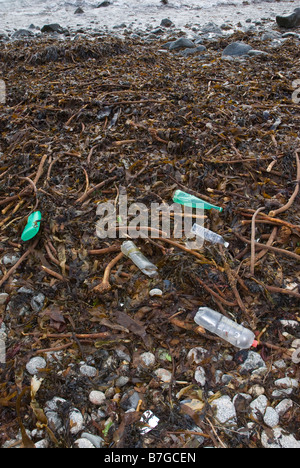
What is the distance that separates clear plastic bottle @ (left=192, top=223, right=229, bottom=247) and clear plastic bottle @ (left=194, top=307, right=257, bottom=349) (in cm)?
48

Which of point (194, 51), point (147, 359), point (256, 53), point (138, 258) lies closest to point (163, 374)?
point (147, 359)

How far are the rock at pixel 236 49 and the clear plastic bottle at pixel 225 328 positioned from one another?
18.7ft

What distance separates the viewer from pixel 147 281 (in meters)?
2.07

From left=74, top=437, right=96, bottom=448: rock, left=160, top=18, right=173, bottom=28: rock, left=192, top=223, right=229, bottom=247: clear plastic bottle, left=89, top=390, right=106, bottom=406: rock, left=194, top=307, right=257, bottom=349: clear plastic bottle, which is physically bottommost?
left=74, top=437, right=96, bottom=448: rock

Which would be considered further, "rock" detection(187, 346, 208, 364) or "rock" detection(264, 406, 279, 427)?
"rock" detection(187, 346, 208, 364)

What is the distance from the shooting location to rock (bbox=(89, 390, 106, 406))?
1626mm

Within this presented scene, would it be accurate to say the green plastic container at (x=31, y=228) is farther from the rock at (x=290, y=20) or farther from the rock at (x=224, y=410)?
the rock at (x=290, y=20)

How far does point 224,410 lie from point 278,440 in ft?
0.82

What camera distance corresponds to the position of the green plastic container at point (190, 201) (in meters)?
2.47

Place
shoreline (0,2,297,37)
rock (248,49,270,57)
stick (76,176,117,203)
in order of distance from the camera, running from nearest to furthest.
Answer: stick (76,176,117,203) < rock (248,49,270,57) < shoreline (0,2,297,37)

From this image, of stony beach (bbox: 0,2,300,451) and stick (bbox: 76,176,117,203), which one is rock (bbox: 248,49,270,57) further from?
stick (bbox: 76,176,117,203)

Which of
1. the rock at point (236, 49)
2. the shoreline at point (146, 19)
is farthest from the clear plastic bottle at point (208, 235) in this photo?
the shoreline at point (146, 19)

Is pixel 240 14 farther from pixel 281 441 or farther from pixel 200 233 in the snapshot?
pixel 281 441

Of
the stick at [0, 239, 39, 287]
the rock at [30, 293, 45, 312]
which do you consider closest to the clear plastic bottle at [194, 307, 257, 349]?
the rock at [30, 293, 45, 312]
